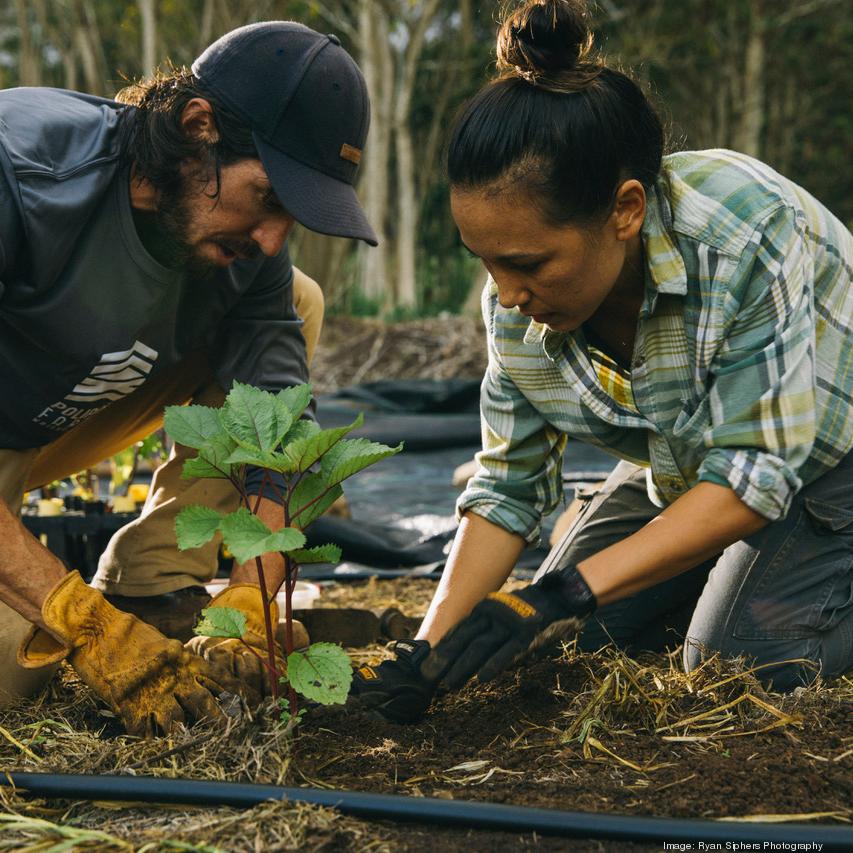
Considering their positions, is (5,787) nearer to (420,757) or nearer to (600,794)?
(420,757)

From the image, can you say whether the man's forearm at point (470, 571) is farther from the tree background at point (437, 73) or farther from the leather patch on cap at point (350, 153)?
the tree background at point (437, 73)

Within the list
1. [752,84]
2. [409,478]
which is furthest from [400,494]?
[752,84]

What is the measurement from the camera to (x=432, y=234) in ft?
62.8

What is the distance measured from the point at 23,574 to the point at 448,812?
903mm

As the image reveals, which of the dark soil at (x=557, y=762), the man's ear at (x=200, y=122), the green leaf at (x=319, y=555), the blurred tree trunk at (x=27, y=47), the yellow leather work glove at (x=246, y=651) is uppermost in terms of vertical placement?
the blurred tree trunk at (x=27, y=47)

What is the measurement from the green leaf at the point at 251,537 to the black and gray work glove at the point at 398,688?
0.43 metres

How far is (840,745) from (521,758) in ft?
1.76

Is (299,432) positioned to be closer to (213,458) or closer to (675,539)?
(213,458)

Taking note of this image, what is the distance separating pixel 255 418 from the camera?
174 centimetres

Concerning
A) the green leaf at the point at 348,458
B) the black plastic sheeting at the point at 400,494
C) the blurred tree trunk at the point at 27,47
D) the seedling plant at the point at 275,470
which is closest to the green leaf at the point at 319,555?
the seedling plant at the point at 275,470

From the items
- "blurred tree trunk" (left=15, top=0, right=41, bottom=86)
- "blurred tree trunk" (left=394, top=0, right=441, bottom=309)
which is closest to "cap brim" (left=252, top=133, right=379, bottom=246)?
"blurred tree trunk" (left=394, top=0, right=441, bottom=309)

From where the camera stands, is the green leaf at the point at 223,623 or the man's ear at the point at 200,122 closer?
the green leaf at the point at 223,623

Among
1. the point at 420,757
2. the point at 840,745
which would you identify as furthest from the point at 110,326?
the point at 840,745

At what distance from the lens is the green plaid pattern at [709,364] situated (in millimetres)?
1900
